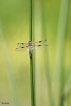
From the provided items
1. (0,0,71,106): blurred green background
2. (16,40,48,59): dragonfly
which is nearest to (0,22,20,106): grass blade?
(0,0,71,106): blurred green background

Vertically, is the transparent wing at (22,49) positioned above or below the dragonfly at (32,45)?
below

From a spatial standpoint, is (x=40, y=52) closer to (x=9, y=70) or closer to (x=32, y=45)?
(x=32, y=45)

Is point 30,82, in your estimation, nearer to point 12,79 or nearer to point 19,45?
point 12,79

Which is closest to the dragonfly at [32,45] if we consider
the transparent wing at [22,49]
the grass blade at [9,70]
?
the transparent wing at [22,49]

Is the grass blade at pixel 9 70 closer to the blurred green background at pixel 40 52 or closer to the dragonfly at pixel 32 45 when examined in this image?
the blurred green background at pixel 40 52

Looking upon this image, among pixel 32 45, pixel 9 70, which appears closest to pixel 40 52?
pixel 32 45

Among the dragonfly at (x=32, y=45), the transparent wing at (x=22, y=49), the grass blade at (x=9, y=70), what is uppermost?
the dragonfly at (x=32, y=45)

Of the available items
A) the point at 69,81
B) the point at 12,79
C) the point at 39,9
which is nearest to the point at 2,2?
the point at 39,9

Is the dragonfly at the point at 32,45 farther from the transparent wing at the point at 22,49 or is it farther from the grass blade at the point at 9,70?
the grass blade at the point at 9,70
